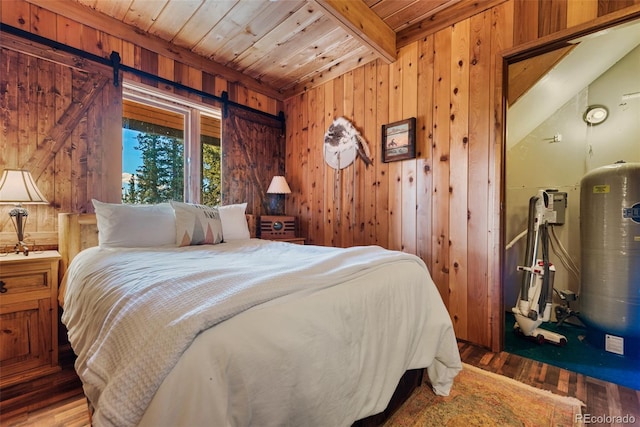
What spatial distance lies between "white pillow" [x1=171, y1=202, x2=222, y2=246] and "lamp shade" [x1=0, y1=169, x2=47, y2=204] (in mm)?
793

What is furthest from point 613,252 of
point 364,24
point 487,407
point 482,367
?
point 364,24

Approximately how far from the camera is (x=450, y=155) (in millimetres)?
2281

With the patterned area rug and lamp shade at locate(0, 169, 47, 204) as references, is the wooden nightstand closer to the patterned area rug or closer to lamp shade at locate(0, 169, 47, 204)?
lamp shade at locate(0, 169, 47, 204)

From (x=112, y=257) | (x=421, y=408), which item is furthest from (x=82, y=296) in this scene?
(x=421, y=408)

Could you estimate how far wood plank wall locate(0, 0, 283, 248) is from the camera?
1941mm

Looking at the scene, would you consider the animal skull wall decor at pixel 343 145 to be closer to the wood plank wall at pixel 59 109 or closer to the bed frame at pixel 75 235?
the wood plank wall at pixel 59 109

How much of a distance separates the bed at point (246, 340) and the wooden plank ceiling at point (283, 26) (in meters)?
1.84

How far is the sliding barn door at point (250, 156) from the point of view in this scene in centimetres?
318

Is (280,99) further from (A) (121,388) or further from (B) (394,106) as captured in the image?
(A) (121,388)

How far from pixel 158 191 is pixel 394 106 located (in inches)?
95.6

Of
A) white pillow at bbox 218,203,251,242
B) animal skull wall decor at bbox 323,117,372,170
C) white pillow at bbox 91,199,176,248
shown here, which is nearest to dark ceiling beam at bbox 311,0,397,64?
animal skull wall decor at bbox 323,117,372,170

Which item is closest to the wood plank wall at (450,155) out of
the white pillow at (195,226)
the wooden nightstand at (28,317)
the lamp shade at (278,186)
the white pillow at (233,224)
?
the lamp shade at (278,186)

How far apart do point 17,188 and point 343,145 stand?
2.57 m

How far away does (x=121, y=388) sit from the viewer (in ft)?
2.06
